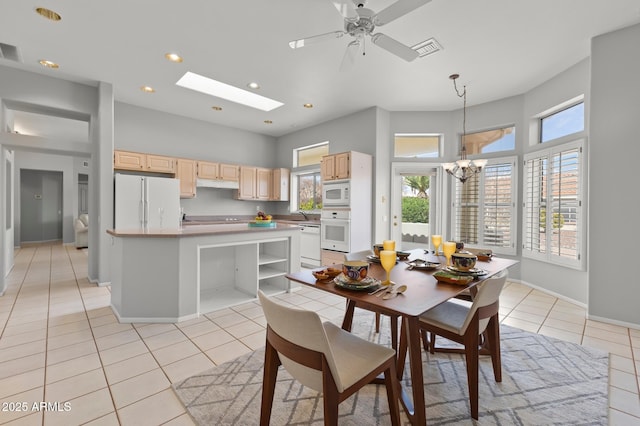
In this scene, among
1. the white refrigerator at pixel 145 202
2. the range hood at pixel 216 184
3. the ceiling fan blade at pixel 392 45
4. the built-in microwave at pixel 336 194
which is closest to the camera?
the ceiling fan blade at pixel 392 45

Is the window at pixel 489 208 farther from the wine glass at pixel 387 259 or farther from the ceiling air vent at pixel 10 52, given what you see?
the ceiling air vent at pixel 10 52

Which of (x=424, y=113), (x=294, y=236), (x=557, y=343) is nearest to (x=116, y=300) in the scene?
(x=294, y=236)

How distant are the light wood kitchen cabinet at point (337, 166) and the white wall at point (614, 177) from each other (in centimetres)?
306

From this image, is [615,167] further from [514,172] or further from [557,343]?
[557,343]

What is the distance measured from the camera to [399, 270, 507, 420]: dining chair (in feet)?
5.11

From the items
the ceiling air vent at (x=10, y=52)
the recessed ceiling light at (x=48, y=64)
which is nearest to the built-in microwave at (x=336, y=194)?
the recessed ceiling light at (x=48, y=64)

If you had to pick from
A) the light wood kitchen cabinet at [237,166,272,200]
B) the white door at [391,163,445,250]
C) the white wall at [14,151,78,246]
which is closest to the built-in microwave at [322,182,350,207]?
the white door at [391,163,445,250]

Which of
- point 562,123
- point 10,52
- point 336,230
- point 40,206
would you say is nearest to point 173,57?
point 10,52

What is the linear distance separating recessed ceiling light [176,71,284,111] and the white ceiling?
0.20m

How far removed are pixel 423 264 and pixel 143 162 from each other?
5.06 meters

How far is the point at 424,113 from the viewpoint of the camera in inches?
206

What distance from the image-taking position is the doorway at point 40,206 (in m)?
8.62

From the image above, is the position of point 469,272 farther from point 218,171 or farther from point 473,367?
point 218,171

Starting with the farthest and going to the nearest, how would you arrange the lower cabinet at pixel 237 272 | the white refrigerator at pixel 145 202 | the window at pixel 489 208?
the window at pixel 489 208, the white refrigerator at pixel 145 202, the lower cabinet at pixel 237 272
